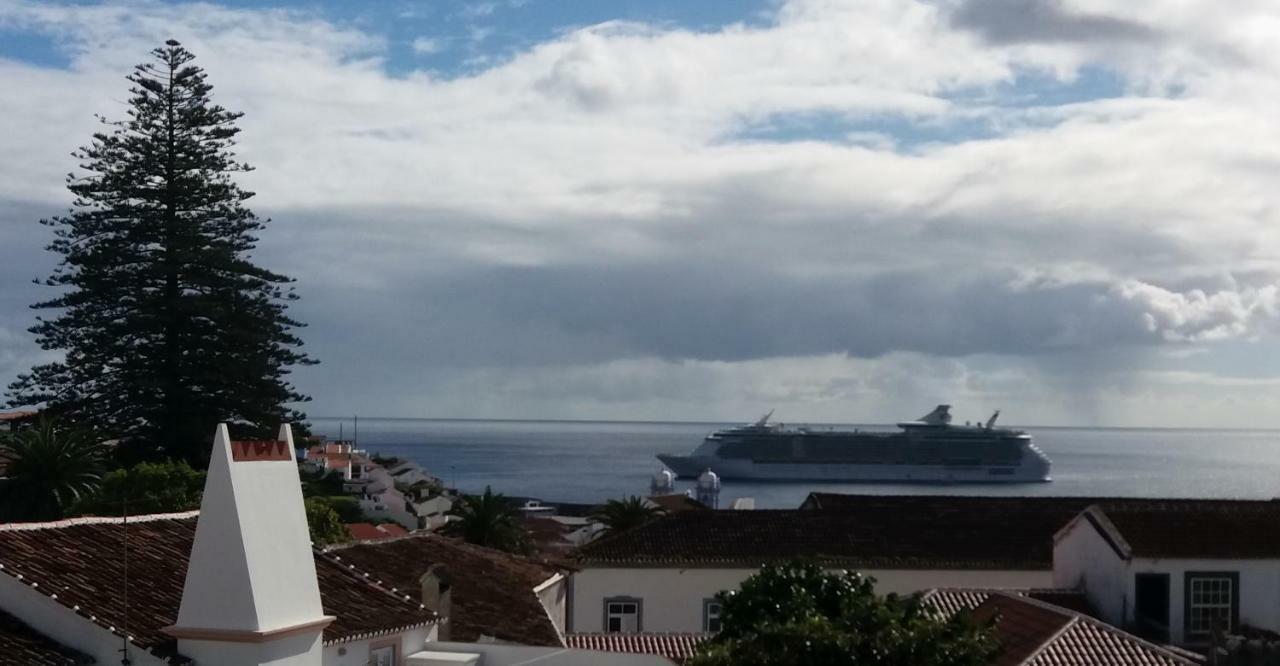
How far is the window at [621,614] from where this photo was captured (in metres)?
27.8

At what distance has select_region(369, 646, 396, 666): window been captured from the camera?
1568 cm

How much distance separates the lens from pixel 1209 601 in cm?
2250

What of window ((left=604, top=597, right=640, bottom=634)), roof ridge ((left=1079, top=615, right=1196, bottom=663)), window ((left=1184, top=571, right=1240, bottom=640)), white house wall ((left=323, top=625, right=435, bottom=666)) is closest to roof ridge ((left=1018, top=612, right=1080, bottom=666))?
roof ridge ((left=1079, top=615, right=1196, bottom=663))

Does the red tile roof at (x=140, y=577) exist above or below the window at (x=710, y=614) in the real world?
above

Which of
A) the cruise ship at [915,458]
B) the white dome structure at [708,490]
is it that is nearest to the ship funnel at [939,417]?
the cruise ship at [915,458]

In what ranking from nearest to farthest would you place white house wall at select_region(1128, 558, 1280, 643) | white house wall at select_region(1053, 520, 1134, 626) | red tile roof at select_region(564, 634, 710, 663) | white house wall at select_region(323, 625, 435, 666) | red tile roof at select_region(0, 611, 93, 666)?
red tile roof at select_region(0, 611, 93, 666)
white house wall at select_region(323, 625, 435, 666)
red tile roof at select_region(564, 634, 710, 663)
white house wall at select_region(1053, 520, 1134, 626)
white house wall at select_region(1128, 558, 1280, 643)

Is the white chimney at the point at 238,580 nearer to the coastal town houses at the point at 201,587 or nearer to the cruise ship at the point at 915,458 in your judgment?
the coastal town houses at the point at 201,587

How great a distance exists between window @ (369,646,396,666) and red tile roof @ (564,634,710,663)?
5233mm

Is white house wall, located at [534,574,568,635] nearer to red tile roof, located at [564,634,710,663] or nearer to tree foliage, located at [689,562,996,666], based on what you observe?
red tile roof, located at [564,634,710,663]

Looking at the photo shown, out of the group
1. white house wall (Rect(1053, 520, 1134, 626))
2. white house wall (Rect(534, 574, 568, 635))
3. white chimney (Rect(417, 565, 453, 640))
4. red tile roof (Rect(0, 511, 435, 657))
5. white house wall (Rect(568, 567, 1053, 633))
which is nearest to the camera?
red tile roof (Rect(0, 511, 435, 657))

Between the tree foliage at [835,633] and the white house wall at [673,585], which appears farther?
the white house wall at [673,585]

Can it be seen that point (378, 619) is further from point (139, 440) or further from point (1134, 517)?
point (139, 440)

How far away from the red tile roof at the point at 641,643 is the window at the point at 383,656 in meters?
5.23

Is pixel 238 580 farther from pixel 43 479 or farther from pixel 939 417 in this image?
pixel 939 417
